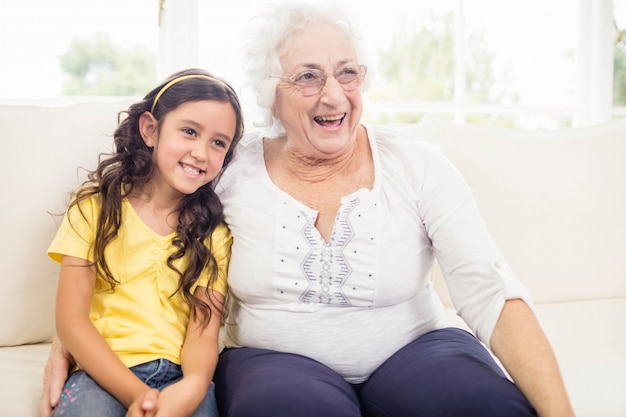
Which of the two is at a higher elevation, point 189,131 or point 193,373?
point 189,131

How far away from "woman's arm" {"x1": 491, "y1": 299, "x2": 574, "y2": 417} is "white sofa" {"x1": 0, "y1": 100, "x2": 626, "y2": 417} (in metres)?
0.29

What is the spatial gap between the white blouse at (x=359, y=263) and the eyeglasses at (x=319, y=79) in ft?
0.68

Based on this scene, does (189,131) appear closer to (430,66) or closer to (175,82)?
(175,82)

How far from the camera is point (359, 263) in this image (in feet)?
4.90

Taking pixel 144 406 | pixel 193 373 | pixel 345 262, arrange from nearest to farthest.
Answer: pixel 144 406
pixel 193 373
pixel 345 262

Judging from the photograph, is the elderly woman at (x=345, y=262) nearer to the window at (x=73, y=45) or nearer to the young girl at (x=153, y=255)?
the young girl at (x=153, y=255)

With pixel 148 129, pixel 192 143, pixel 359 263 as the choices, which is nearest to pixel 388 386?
pixel 359 263

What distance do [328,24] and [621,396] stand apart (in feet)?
3.54

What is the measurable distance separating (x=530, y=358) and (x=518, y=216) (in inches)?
32.8

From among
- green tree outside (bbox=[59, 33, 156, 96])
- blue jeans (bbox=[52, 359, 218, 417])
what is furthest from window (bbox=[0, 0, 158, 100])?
blue jeans (bbox=[52, 359, 218, 417])

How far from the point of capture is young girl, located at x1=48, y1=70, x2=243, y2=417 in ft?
4.52

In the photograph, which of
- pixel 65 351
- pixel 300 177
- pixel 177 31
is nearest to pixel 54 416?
pixel 65 351

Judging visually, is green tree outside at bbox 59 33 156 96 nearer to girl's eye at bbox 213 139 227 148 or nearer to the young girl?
the young girl

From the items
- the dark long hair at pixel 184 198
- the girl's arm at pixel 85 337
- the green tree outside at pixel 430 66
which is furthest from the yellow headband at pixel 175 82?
the green tree outside at pixel 430 66
